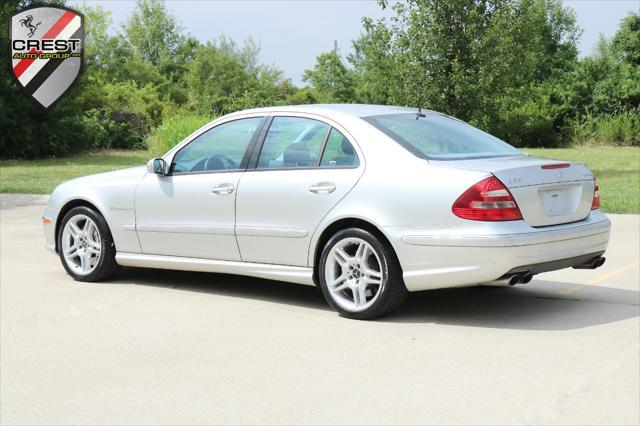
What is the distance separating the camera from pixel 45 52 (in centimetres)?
3091

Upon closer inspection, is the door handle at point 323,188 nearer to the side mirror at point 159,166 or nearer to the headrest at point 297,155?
Answer: the headrest at point 297,155

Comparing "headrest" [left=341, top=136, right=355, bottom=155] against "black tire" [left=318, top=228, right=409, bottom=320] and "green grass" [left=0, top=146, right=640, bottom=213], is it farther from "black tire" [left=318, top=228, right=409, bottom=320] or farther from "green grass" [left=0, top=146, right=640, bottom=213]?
"green grass" [left=0, top=146, right=640, bottom=213]

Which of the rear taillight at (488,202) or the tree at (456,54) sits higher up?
the tree at (456,54)

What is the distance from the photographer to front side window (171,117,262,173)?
26.1 feet

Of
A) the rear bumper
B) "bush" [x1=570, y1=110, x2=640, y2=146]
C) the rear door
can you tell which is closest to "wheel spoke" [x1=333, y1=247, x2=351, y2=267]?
the rear door

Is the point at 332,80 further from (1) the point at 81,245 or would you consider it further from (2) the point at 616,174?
(1) the point at 81,245

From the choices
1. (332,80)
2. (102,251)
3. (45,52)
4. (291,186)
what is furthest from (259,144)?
(332,80)

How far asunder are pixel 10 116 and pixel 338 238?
90.0ft

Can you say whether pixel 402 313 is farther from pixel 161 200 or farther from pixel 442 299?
pixel 161 200

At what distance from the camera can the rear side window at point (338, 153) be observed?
23.7 feet

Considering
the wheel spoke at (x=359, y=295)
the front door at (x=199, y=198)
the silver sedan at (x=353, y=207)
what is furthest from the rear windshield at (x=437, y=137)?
the front door at (x=199, y=198)

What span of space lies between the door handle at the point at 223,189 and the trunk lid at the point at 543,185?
1.78 metres

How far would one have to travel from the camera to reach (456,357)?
587 cm

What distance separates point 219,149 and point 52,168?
21338mm
